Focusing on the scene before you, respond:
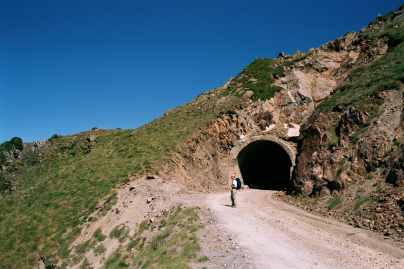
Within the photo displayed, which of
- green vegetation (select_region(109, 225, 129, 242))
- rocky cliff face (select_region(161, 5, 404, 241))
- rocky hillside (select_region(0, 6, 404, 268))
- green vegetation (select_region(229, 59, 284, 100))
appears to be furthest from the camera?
green vegetation (select_region(229, 59, 284, 100))

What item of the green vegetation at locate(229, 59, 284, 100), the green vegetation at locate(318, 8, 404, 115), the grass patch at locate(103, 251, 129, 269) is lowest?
the grass patch at locate(103, 251, 129, 269)

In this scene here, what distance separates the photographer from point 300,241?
16.0 metres

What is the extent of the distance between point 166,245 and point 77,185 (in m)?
17.6

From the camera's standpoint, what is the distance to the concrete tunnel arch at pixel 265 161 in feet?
124

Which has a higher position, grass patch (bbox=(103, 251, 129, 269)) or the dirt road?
the dirt road

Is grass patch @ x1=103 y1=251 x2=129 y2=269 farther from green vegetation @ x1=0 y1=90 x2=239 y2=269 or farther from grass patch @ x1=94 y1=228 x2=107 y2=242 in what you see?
green vegetation @ x1=0 y1=90 x2=239 y2=269

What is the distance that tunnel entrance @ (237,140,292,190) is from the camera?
39.9m

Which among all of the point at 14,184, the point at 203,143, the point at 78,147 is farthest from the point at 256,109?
the point at 14,184

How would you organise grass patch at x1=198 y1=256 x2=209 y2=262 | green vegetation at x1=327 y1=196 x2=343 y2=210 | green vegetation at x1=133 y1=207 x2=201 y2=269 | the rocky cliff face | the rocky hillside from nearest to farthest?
grass patch at x1=198 y1=256 x2=209 y2=262, green vegetation at x1=133 y1=207 x2=201 y2=269, the rocky cliff face, green vegetation at x1=327 y1=196 x2=343 y2=210, the rocky hillside

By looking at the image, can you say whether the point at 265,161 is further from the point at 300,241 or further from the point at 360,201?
the point at 300,241

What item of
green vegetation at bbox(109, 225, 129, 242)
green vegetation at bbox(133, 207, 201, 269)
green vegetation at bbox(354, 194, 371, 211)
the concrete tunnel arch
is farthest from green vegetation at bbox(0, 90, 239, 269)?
green vegetation at bbox(354, 194, 371, 211)

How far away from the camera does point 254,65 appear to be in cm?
4797

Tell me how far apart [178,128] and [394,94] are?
21121 millimetres

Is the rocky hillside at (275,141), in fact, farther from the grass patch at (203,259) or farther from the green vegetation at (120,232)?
the grass patch at (203,259)
